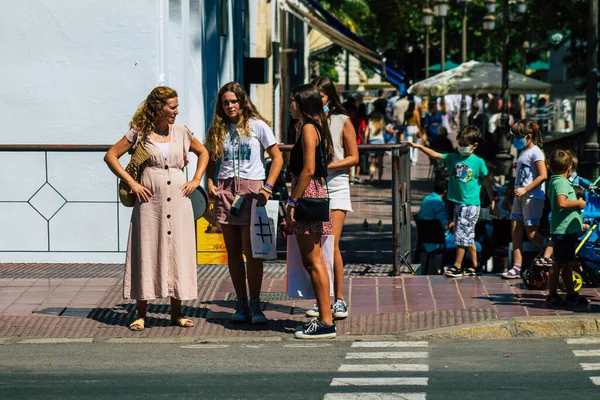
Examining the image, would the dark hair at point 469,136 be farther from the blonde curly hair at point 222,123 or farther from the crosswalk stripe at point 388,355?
the crosswalk stripe at point 388,355

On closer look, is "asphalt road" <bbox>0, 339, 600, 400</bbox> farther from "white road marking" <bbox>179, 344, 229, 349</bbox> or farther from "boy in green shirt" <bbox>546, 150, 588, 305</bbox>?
"boy in green shirt" <bbox>546, 150, 588, 305</bbox>

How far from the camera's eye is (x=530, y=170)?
1104 centimetres

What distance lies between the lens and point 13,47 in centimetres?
1209

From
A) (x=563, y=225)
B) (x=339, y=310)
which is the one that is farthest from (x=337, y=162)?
(x=563, y=225)

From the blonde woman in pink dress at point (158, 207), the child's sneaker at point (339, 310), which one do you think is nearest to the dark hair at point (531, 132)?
the child's sneaker at point (339, 310)

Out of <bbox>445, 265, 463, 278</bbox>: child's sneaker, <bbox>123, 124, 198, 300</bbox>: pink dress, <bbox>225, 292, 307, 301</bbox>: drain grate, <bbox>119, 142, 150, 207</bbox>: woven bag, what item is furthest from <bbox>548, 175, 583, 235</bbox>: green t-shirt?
<bbox>119, 142, 150, 207</bbox>: woven bag

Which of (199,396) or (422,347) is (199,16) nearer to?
(422,347)

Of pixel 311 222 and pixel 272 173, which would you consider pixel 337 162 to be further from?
pixel 311 222

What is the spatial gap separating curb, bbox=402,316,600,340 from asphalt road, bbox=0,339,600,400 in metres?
0.16

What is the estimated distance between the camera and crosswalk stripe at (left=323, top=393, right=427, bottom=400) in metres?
6.42

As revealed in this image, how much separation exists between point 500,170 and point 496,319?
47.5ft

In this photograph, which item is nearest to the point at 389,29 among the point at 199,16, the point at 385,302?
the point at 199,16

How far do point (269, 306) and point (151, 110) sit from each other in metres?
2.00

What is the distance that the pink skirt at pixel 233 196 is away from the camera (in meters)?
8.62
